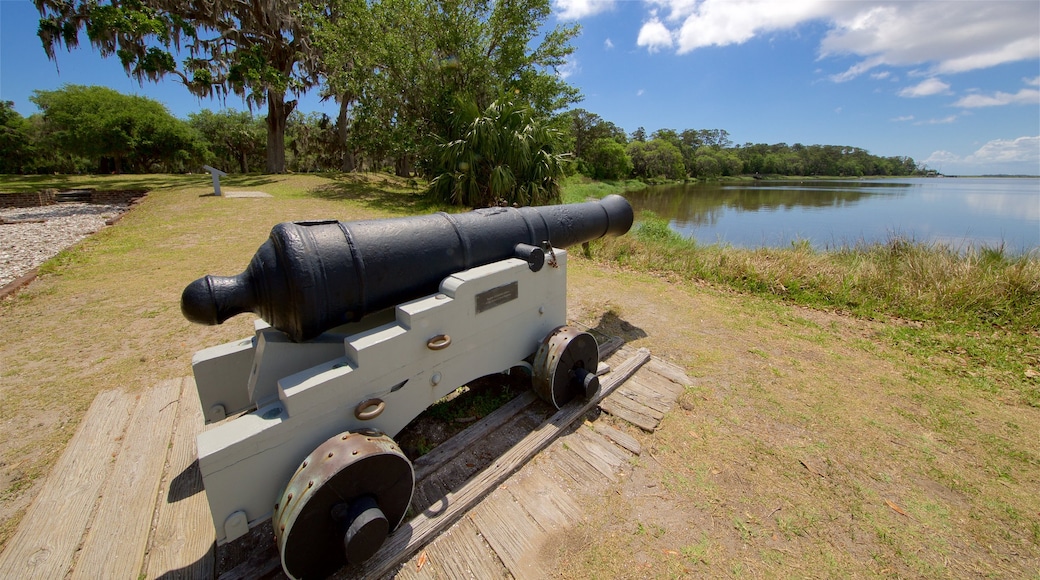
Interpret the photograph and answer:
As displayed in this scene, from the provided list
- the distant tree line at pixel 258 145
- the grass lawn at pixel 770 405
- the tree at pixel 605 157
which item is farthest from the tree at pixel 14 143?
the tree at pixel 605 157

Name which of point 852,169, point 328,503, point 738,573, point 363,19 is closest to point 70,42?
point 363,19

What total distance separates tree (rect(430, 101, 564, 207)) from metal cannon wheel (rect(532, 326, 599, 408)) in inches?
277

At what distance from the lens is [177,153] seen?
24797mm

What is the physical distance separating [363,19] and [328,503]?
48.1 ft

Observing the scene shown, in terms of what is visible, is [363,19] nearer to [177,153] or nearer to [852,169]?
[177,153]

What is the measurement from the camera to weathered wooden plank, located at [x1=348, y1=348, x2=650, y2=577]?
1489 mm

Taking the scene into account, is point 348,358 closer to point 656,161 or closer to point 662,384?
point 662,384

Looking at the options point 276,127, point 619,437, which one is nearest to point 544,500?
point 619,437

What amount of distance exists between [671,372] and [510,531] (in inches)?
67.3

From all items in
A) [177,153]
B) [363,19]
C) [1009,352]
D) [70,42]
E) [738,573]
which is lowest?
[738,573]

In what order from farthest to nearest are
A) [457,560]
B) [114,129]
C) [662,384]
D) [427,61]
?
[114,129]
[427,61]
[662,384]
[457,560]

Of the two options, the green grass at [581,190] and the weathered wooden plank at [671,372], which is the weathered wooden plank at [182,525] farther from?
the green grass at [581,190]

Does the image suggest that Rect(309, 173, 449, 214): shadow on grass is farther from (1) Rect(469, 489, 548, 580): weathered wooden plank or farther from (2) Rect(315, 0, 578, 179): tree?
(1) Rect(469, 489, 548, 580): weathered wooden plank

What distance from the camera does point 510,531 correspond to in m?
1.66
